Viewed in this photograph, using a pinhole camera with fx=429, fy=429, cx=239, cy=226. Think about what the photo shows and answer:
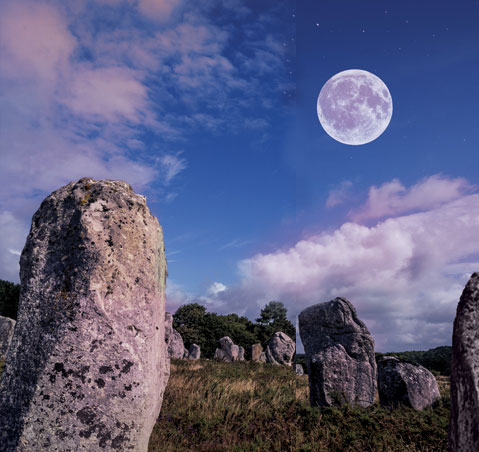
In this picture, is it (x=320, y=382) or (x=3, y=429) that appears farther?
(x=320, y=382)

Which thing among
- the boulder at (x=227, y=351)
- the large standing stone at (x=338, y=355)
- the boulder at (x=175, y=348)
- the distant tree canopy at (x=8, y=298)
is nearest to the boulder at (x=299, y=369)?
the boulder at (x=227, y=351)

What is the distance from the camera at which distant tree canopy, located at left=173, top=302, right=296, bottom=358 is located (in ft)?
172

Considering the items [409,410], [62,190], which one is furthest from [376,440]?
[62,190]

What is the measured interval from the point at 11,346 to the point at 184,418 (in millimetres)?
6896

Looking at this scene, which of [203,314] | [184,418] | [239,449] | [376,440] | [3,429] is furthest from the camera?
[203,314]

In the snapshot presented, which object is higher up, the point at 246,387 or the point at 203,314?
the point at 203,314

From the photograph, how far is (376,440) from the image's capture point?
951 cm

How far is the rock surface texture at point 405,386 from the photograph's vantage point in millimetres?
13812

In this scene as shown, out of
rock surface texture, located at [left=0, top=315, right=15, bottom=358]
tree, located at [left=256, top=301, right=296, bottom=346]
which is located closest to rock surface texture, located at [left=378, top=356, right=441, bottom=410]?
rock surface texture, located at [left=0, top=315, right=15, bottom=358]

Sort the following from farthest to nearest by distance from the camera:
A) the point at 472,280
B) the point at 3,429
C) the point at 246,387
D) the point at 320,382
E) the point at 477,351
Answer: the point at 246,387, the point at 320,382, the point at 3,429, the point at 472,280, the point at 477,351

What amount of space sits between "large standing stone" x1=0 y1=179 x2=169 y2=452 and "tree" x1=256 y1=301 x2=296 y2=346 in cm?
5523

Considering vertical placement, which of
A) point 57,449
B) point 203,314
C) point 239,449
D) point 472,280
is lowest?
point 239,449

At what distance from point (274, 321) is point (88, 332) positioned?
6056cm

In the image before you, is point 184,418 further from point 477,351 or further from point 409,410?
point 477,351
